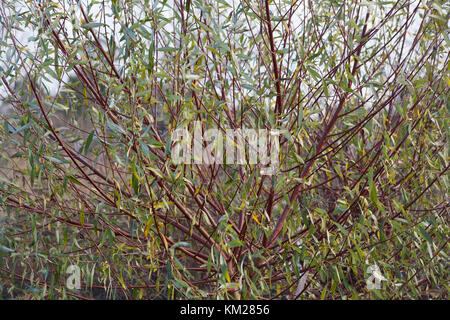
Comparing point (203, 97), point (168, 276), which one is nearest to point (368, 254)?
point (168, 276)
